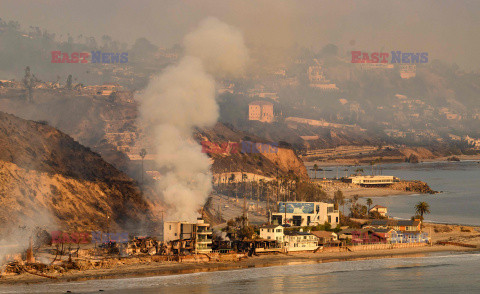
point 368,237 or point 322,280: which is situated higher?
point 368,237

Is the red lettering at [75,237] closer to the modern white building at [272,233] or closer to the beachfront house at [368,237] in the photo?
the modern white building at [272,233]

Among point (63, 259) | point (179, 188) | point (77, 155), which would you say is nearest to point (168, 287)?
point (63, 259)

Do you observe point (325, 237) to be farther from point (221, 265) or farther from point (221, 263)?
point (221, 265)

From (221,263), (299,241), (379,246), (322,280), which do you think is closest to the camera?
(322,280)

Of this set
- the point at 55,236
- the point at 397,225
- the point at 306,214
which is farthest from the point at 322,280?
the point at 397,225

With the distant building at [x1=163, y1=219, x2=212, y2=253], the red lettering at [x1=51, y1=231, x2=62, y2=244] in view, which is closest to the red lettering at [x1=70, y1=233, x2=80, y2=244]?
the red lettering at [x1=51, y1=231, x2=62, y2=244]

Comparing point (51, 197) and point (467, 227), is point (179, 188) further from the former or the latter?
point (467, 227)

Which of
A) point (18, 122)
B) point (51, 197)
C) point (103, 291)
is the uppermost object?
point (18, 122)

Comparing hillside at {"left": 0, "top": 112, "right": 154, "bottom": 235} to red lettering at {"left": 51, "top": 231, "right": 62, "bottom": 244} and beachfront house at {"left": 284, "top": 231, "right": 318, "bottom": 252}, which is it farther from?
beachfront house at {"left": 284, "top": 231, "right": 318, "bottom": 252}

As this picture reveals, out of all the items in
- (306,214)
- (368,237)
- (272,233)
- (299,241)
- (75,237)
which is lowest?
(299,241)
